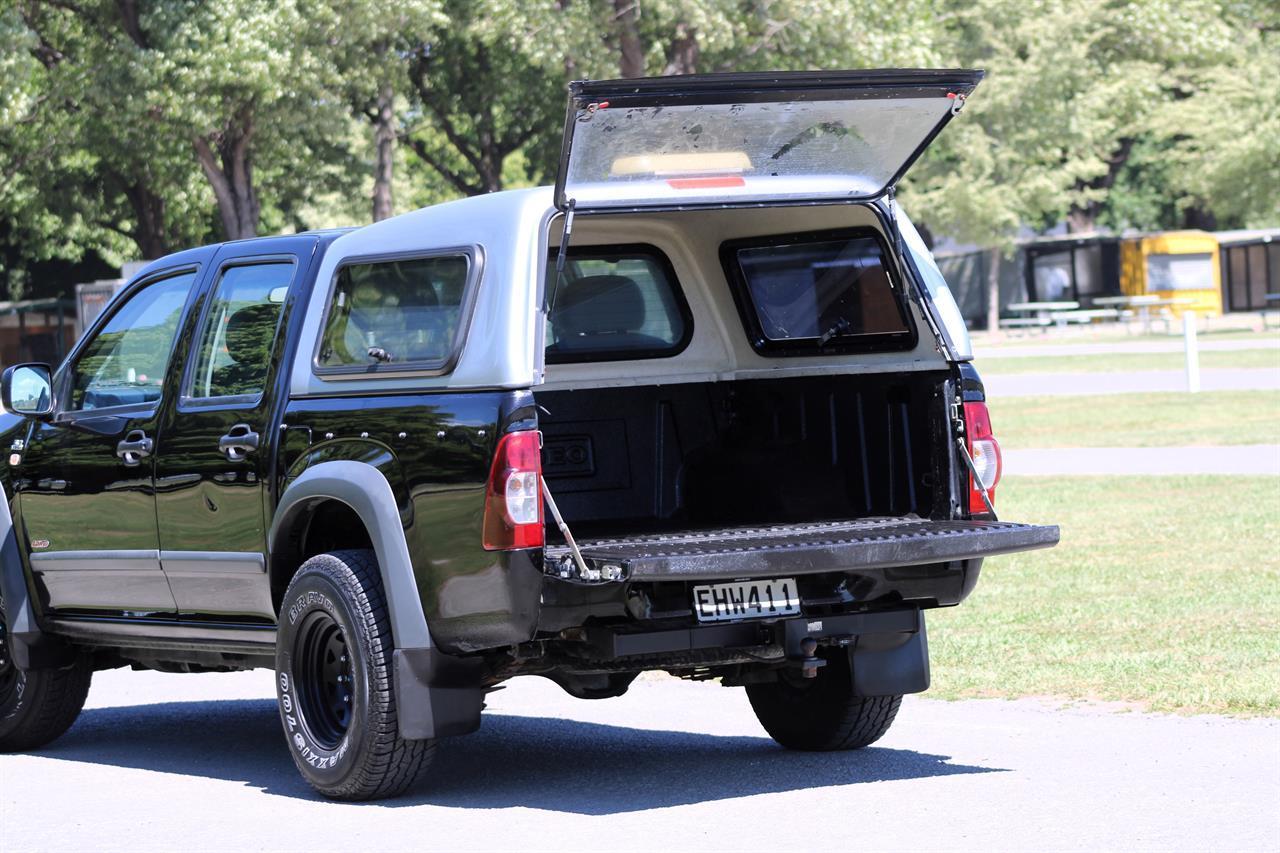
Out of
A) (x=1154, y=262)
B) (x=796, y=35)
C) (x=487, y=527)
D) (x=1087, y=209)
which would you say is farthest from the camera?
(x=1087, y=209)

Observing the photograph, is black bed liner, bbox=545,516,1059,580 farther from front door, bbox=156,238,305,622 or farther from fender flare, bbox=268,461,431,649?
front door, bbox=156,238,305,622

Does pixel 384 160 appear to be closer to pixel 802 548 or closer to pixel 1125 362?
pixel 1125 362

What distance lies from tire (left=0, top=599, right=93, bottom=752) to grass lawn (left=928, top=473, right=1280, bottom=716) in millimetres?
3578

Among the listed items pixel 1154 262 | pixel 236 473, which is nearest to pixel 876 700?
pixel 236 473

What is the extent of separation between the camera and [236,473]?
7406mm

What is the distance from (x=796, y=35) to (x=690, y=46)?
6.49 feet

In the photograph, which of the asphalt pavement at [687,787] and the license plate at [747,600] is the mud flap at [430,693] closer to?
the asphalt pavement at [687,787]

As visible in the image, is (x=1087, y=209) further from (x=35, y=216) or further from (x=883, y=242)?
(x=883, y=242)

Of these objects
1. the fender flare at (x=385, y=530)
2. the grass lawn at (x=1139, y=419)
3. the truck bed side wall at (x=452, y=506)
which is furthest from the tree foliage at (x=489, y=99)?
the truck bed side wall at (x=452, y=506)

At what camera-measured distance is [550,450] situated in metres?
7.92

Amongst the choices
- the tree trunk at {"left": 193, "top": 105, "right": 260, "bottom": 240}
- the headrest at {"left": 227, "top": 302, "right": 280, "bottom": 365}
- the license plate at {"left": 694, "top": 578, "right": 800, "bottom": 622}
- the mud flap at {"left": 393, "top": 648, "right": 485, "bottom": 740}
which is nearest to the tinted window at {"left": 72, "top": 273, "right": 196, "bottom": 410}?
the headrest at {"left": 227, "top": 302, "right": 280, "bottom": 365}

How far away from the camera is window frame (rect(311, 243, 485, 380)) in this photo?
6.64 meters

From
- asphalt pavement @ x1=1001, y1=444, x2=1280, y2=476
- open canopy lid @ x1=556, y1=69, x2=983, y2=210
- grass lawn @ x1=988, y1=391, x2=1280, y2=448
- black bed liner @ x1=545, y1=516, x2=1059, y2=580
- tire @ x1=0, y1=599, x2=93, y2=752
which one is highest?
open canopy lid @ x1=556, y1=69, x2=983, y2=210

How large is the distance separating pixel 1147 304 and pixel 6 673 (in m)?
51.8
